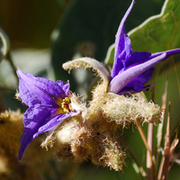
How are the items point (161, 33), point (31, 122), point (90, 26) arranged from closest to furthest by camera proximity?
1. point (31, 122)
2. point (161, 33)
3. point (90, 26)

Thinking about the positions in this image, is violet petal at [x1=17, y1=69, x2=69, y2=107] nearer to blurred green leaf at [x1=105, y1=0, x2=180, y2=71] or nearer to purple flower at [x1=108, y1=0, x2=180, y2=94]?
purple flower at [x1=108, y1=0, x2=180, y2=94]

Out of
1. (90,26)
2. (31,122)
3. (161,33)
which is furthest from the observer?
(90,26)

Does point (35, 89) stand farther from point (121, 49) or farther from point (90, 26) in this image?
point (90, 26)

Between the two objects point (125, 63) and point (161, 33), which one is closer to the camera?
point (125, 63)

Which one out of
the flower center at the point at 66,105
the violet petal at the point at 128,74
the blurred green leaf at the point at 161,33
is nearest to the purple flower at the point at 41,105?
the flower center at the point at 66,105

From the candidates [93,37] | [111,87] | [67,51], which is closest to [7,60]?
[67,51]

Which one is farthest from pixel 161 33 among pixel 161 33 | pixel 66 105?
pixel 66 105

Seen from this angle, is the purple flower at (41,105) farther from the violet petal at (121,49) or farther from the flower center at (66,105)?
the violet petal at (121,49)

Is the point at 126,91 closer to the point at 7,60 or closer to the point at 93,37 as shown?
the point at 93,37

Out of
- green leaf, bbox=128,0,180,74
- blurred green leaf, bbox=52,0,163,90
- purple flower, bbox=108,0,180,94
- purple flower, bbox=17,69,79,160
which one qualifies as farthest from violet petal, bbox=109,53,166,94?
blurred green leaf, bbox=52,0,163,90
